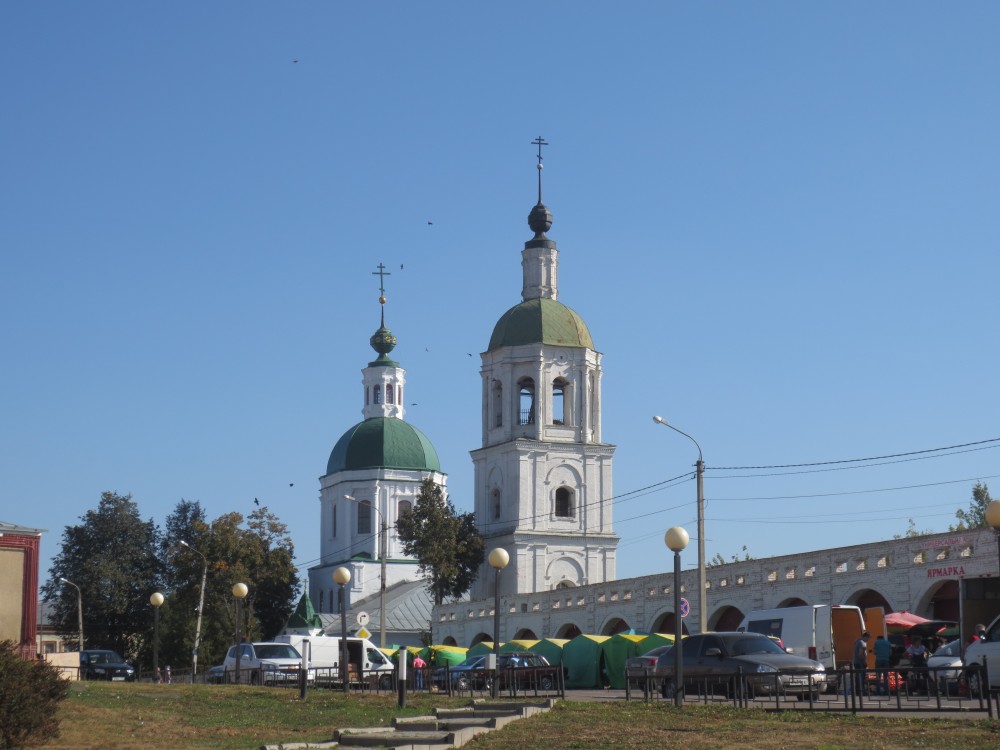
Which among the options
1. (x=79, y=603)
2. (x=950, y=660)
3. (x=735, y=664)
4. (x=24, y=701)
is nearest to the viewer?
(x=24, y=701)

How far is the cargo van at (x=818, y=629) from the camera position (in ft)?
113

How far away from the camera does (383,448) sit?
3750 inches

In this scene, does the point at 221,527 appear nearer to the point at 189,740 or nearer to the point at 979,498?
the point at 979,498

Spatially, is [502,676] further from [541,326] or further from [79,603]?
[79,603]

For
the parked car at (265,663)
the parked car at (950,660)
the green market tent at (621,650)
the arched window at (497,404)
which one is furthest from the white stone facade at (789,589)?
the parked car at (265,663)

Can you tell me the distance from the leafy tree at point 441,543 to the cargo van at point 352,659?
2218 cm

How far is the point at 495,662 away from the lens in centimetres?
3033

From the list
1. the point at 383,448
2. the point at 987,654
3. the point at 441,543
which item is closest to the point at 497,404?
the point at 441,543

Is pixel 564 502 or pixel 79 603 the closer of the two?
pixel 564 502

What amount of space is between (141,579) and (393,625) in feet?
47.6

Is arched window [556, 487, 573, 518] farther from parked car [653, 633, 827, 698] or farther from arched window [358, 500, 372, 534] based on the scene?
parked car [653, 633, 827, 698]

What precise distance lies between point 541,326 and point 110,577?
29.5 m

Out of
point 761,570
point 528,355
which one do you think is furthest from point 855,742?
point 528,355

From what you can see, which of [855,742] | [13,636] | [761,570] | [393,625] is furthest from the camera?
[393,625]
